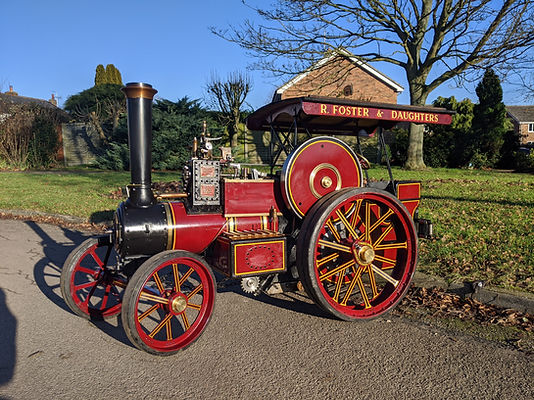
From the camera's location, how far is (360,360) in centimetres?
311

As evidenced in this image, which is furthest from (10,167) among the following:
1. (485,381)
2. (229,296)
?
(485,381)

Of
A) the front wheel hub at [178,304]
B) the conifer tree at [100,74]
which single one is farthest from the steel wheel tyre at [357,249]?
the conifer tree at [100,74]

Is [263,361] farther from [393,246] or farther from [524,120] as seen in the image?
[524,120]

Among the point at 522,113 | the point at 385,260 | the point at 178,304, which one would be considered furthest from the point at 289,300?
the point at 522,113

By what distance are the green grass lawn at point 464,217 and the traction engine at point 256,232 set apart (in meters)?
1.19

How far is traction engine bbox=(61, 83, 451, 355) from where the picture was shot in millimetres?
3418

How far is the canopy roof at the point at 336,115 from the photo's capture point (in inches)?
145

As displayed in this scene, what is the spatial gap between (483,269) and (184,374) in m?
3.49

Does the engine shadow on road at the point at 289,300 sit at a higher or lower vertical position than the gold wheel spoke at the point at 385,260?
lower

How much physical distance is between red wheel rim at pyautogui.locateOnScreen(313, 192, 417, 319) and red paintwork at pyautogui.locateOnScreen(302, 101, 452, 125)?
718mm

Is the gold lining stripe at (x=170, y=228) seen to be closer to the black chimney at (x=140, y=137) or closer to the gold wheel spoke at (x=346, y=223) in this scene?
the black chimney at (x=140, y=137)

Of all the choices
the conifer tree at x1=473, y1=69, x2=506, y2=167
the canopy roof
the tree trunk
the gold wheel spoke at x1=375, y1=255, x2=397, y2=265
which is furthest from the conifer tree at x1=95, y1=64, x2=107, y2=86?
the gold wheel spoke at x1=375, y1=255, x2=397, y2=265

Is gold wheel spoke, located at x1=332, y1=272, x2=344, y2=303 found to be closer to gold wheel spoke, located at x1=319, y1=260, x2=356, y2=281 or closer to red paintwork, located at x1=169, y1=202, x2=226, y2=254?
gold wheel spoke, located at x1=319, y1=260, x2=356, y2=281

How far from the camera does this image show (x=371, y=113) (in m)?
3.90
